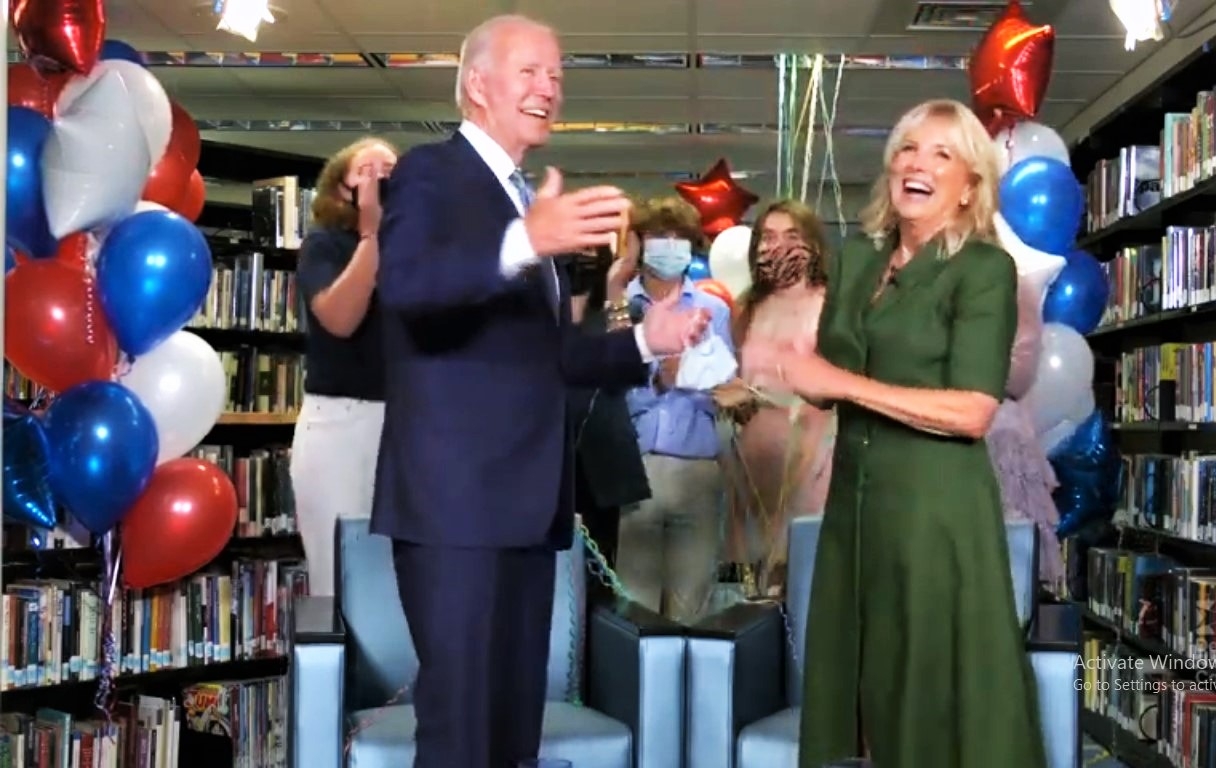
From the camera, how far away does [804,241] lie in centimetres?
357

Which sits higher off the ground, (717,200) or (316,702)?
(717,200)

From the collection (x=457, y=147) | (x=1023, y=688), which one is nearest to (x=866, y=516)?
(x=1023, y=688)

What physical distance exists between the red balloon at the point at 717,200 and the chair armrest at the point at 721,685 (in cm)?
290

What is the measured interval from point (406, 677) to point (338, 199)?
41.3 inches

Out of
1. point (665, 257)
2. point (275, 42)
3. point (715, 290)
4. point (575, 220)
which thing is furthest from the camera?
point (275, 42)

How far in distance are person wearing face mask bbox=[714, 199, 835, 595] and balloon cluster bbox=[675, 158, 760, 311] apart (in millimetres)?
286

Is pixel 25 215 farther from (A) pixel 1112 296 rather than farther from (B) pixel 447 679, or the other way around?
(A) pixel 1112 296

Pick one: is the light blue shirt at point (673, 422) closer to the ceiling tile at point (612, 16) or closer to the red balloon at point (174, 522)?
the red balloon at point (174, 522)

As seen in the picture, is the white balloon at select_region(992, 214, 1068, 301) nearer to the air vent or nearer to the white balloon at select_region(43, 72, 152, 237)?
the air vent

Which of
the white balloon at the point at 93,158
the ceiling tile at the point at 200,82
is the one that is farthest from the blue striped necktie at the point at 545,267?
the ceiling tile at the point at 200,82

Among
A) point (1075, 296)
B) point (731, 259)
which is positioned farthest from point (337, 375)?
point (1075, 296)

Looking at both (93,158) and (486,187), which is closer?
(486,187)

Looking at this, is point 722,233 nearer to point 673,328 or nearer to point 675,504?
→ point 675,504

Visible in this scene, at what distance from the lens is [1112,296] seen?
521 centimetres
